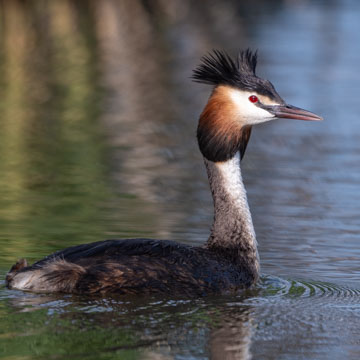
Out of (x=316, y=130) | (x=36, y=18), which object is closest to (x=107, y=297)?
(x=316, y=130)

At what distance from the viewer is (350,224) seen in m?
11.0

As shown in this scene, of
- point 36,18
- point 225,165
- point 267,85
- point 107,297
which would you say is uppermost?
point 36,18

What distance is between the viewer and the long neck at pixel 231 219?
344 inches

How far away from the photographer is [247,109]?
8859 millimetres

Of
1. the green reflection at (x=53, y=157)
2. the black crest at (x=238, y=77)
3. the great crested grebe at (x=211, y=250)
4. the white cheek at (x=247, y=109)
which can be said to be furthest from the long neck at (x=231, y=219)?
the green reflection at (x=53, y=157)

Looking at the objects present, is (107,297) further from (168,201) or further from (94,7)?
(94,7)

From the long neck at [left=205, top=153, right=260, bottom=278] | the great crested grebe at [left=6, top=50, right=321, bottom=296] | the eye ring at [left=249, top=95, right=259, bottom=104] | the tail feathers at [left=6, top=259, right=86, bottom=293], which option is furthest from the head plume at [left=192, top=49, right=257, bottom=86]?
the tail feathers at [left=6, top=259, right=86, bottom=293]

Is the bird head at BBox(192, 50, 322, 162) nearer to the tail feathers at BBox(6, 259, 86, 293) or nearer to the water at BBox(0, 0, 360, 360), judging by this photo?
the water at BBox(0, 0, 360, 360)

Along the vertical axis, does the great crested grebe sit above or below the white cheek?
below

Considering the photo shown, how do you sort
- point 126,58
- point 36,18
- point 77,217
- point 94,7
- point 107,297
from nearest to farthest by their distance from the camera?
point 107,297 < point 77,217 < point 126,58 < point 36,18 < point 94,7

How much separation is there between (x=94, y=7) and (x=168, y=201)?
1014 inches

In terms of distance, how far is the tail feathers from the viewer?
7734mm

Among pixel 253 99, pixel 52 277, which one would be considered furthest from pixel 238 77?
pixel 52 277

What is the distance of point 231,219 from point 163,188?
143 inches
